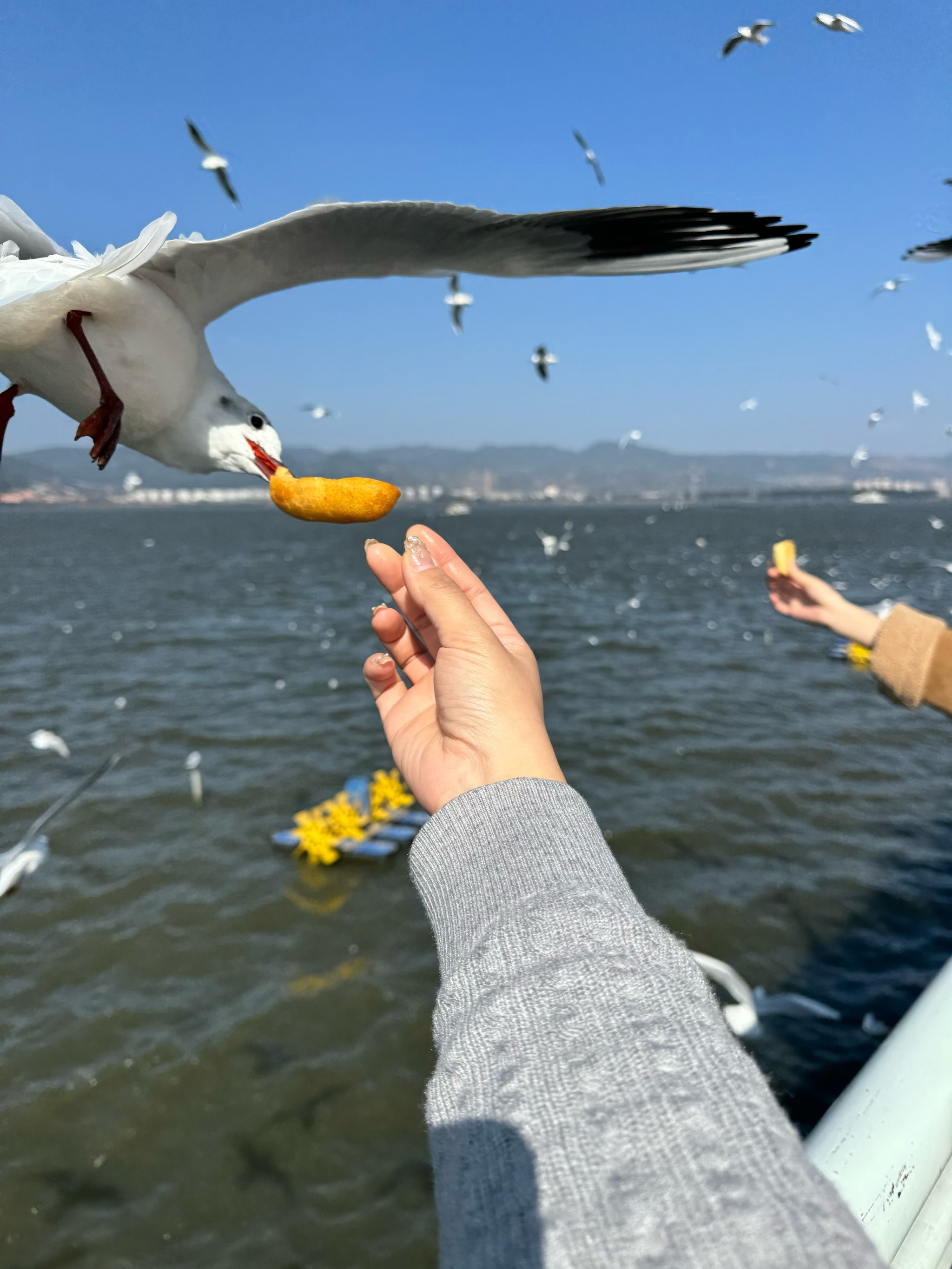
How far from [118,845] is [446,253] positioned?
7903mm

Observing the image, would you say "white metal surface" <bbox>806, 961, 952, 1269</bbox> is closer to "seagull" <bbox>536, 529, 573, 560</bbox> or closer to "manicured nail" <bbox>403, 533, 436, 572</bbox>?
"manicured nail" <bbox>403, 533, 436, 572</bbox>

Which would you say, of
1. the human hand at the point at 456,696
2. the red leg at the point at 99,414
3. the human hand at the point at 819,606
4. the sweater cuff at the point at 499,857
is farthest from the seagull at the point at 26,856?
the human hand at the point at 819,606

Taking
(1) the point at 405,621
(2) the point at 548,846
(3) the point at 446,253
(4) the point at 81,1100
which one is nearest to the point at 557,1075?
(2) the point at 548,846

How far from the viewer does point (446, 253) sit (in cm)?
255

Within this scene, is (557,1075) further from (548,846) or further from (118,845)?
(118,845)

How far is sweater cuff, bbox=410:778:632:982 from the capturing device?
1.08 meters

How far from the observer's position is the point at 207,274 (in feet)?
7.25

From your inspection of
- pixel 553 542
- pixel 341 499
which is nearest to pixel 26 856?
pixel 341 499

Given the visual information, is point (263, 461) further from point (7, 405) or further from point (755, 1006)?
point (755, 1006)

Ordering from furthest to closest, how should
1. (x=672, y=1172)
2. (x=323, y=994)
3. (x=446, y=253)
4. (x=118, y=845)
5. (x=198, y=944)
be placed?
(x=118, y=845) < (x=198, y=944) < (x=323, y=994) < (x=446, y=253) < (x=672, y=1172)

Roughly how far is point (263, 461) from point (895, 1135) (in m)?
1.97

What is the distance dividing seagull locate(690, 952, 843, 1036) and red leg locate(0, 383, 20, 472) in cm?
420

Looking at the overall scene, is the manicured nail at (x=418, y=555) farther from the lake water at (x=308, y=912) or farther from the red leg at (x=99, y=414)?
the lake water at (x=308, y=912)

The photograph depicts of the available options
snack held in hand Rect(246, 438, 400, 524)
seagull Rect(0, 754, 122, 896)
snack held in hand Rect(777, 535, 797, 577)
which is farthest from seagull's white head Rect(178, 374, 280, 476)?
snack held in hand Rect(777, 535, 797, 577)
